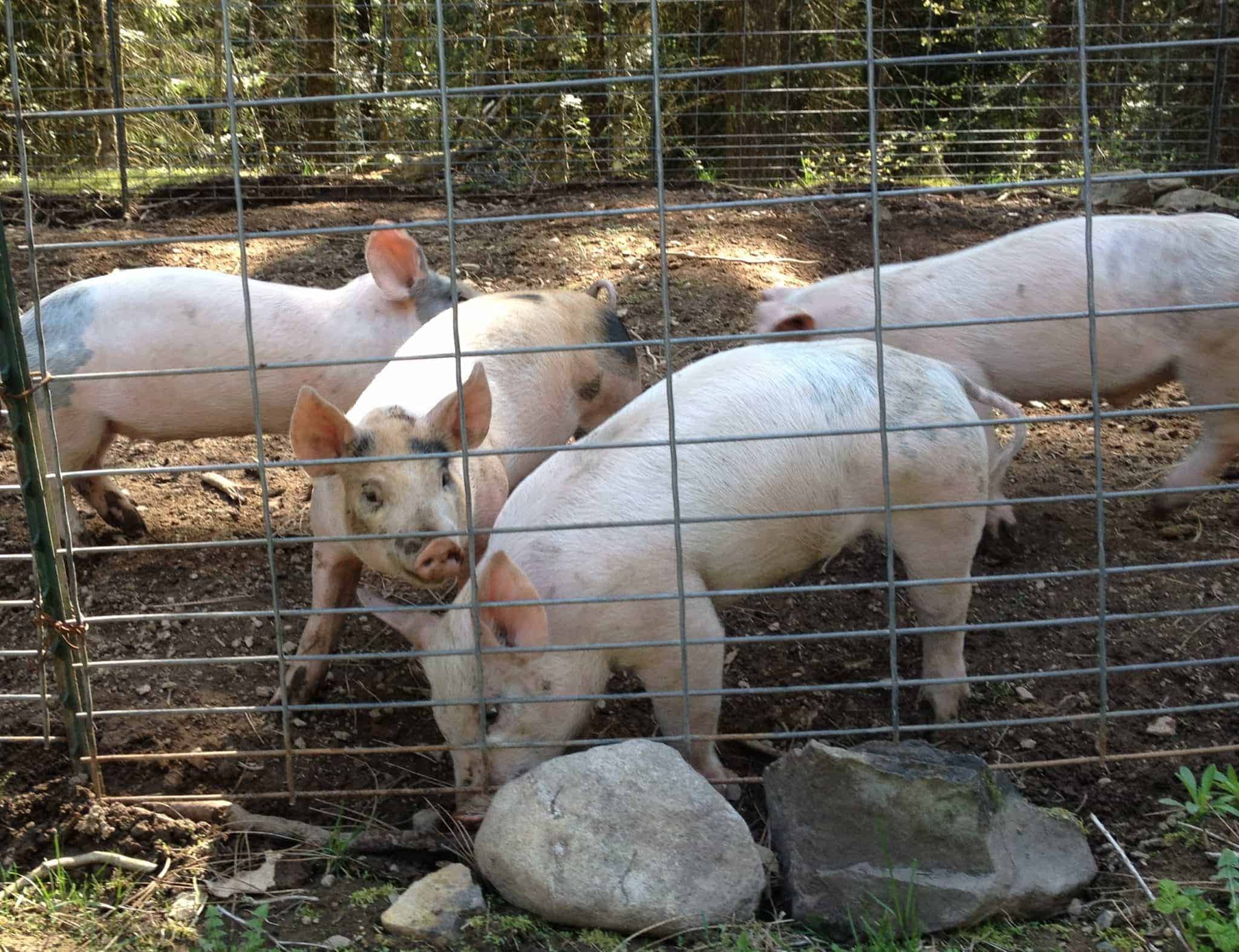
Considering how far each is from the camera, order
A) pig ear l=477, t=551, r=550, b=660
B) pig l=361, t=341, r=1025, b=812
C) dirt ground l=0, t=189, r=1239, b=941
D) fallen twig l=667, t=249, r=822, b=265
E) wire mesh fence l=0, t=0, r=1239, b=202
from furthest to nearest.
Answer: wire mesh fence l=0, t=0, r=1239, b=202
fallen twig l=667, t=249, r=822, b=265
dirt ground l=0, t=189, r=1239, b=941
pig l=361, t=341, r=1025, b=812
pig ear l=477, t=551, r=550, b=660

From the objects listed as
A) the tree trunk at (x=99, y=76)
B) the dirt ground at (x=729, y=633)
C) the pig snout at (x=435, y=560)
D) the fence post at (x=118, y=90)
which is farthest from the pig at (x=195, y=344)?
the tree trunk at (x=99, y=76)

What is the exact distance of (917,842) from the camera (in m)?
2.77

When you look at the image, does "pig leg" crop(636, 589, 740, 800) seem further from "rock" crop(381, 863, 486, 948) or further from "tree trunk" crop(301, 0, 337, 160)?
"tree trunk" crop(301, 0, 337, 160)

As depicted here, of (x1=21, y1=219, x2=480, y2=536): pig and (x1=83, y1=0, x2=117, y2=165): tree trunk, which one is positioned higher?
(x1=83, y1=0, x2=117, y2=165): tree trunk

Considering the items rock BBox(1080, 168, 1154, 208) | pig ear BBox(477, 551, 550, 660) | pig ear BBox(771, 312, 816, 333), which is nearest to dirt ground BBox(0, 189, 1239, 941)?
pig ear BBox(477, 551, 550, 660)

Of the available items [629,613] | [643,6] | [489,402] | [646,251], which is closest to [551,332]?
[489,402]

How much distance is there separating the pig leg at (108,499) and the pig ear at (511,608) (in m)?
2.36

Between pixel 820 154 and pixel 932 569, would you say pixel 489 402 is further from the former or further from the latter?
pixel 820 154

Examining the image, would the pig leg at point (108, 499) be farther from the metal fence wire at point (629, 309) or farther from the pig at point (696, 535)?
the pig at point (696, 535)

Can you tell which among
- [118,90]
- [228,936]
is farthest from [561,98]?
[228,936]

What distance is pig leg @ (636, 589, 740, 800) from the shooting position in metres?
3.24

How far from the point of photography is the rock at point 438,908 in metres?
2.69

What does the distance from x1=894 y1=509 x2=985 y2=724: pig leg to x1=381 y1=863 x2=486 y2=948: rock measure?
1.46 metres

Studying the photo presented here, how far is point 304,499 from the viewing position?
17.1 feet
